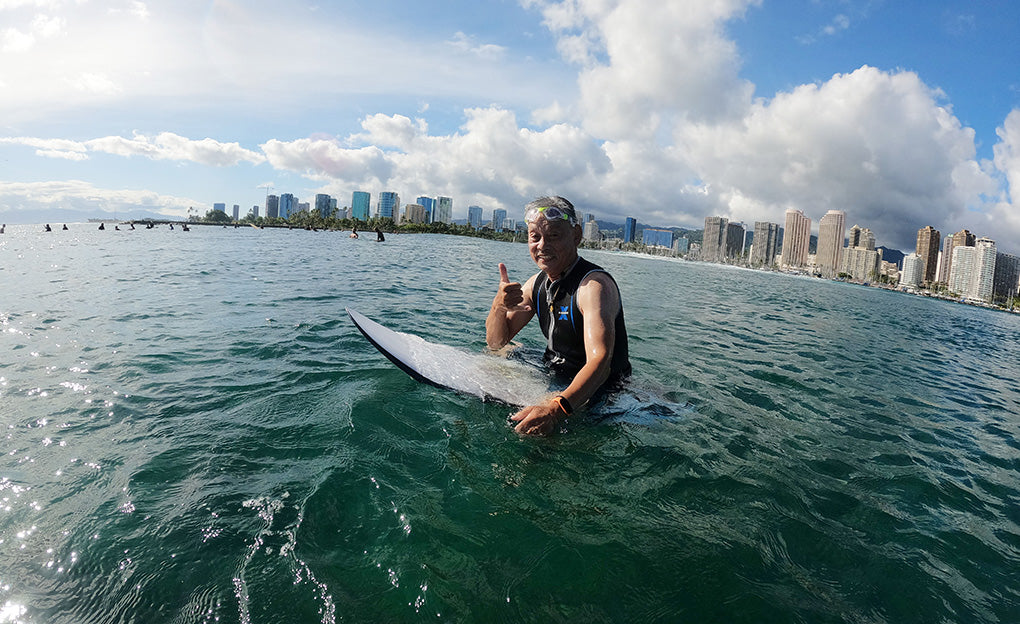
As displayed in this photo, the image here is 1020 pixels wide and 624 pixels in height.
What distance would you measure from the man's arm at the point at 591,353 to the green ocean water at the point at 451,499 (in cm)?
51

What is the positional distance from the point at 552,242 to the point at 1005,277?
282 metres

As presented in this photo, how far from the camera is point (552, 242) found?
487 centimetres

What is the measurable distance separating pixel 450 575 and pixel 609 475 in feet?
Result: 5.92

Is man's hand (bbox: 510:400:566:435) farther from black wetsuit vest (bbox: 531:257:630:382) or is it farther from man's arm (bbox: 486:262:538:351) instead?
man's arm (bbox: 486:262:538:351)

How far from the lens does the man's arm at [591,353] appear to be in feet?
12.4

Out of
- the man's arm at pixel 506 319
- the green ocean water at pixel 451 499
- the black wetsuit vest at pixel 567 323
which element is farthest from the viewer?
the man's arm at pixel 506 319

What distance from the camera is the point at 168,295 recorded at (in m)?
12.1

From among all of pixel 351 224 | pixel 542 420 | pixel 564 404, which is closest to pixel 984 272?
pixel 351 224

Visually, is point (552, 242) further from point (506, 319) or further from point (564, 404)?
point (564, 404)

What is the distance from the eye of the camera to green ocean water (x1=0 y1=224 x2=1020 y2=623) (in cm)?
256

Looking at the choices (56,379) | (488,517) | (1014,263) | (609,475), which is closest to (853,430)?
(609,475)

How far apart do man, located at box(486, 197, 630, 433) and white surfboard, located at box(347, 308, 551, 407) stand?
0.45 metres

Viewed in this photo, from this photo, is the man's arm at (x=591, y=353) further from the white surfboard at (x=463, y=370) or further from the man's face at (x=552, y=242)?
the white surfboard at (x=463, y=370)

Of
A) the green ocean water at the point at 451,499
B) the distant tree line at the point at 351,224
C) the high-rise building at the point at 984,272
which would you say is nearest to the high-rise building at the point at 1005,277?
the high-rise building at the point at 984,272
